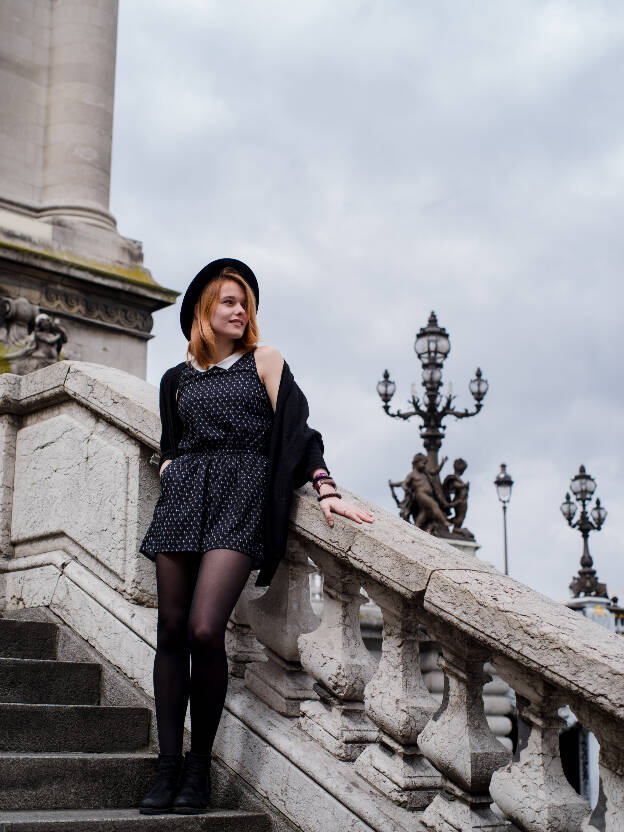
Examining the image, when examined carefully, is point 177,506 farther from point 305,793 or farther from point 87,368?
point 87,368

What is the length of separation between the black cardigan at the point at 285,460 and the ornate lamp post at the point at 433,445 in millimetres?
16926

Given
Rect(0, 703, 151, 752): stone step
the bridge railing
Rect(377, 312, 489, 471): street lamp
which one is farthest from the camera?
Rect(377, 312, 489, 471): street lamp

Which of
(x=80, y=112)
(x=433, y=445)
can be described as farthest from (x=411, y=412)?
(x=80, y=112)

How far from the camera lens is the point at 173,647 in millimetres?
3473

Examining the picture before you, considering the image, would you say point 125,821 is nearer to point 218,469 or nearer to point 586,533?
point 218,469

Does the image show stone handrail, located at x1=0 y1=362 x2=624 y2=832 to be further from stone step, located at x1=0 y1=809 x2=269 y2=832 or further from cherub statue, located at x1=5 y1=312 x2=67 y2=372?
cherub statue, located at x1=5 y1=312 x2=67 y2=372

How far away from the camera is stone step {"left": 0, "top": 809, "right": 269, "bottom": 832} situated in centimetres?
300

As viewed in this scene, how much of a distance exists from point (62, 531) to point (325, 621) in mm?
1989

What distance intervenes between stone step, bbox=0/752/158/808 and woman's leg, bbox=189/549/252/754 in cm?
32

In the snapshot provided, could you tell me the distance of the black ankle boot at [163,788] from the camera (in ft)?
10.7

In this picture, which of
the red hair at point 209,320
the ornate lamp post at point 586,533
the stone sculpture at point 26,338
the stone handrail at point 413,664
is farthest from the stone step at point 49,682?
the ornate lamp post at point 586,533

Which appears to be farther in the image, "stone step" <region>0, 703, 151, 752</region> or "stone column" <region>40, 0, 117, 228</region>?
"stone column" <region>40, 0, 117, 228</region>

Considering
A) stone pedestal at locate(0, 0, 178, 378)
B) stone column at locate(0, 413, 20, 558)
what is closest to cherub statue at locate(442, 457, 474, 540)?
stone pedestal at locate(0, 0, 178, 378)

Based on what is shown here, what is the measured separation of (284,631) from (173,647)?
0.41 m
